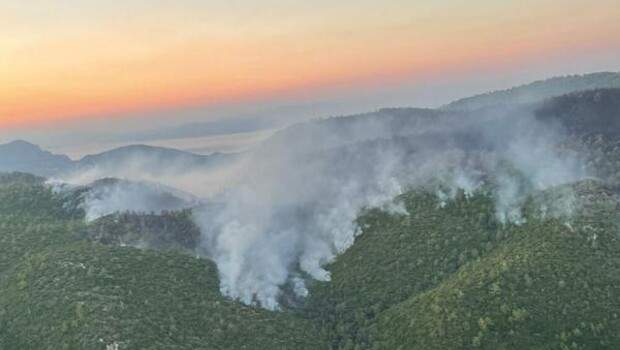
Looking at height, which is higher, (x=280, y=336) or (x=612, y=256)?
(x=612, y=256)

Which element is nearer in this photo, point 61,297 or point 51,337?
point 51,337

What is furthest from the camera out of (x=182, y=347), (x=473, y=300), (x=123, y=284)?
(x=123, y=284)

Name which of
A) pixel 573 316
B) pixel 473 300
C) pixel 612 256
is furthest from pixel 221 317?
pixel 612 256

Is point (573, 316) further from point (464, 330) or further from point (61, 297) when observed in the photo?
point (61, 297)

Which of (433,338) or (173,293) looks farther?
(173,293)

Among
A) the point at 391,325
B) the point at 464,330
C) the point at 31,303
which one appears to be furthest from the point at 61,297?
the point at 464,330

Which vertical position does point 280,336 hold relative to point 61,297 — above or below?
below

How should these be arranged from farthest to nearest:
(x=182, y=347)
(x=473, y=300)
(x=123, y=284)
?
→ 1. (x=123, y=284)
2. (x=473, y=300)
3. (x=182, y=347)

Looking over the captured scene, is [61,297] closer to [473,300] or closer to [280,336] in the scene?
[280,336]
